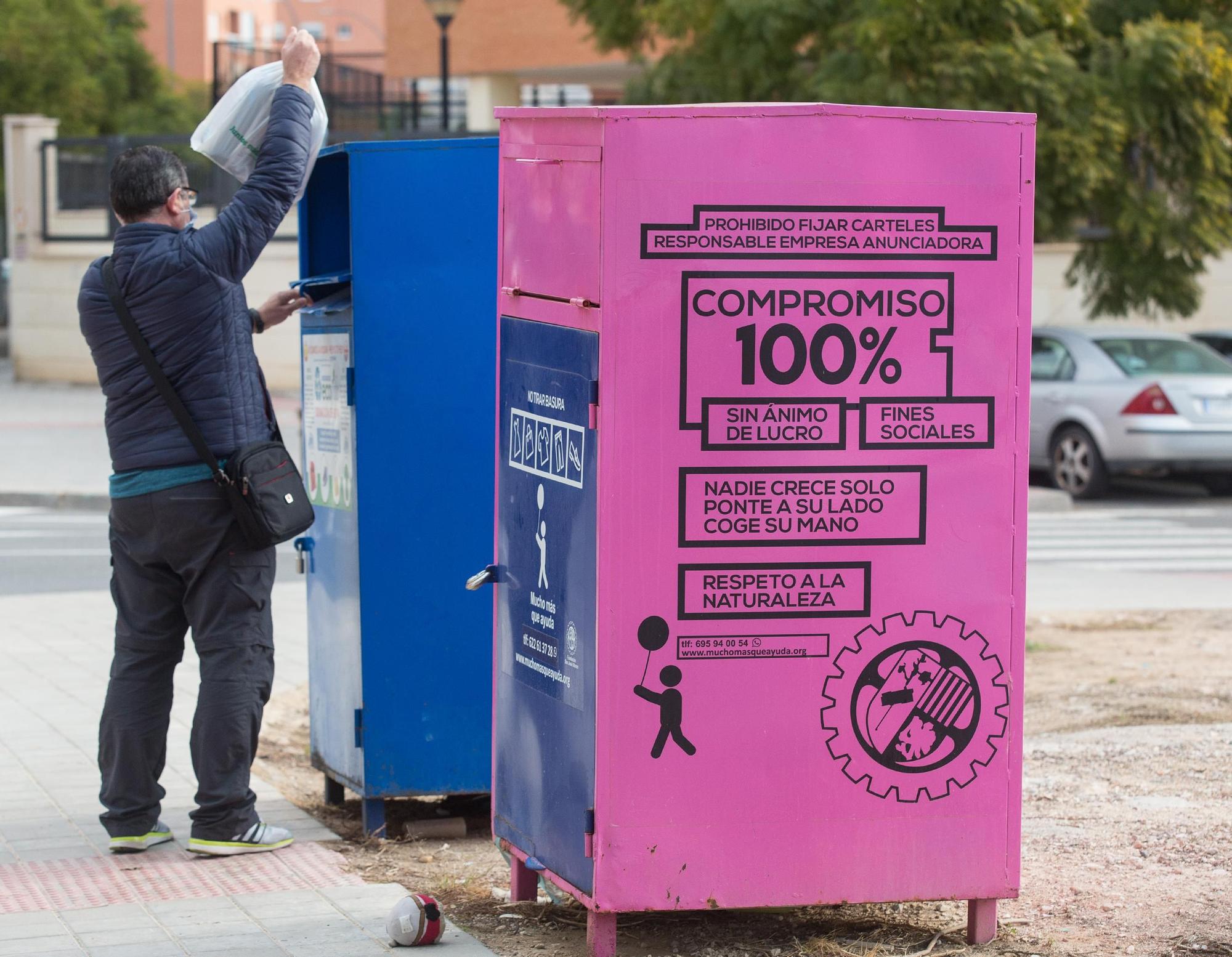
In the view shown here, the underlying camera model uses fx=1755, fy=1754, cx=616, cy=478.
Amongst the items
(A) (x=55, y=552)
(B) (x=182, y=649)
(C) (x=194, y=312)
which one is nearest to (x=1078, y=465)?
(A) (x=55, y=552)

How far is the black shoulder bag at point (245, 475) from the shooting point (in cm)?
495

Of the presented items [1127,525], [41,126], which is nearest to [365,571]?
[1127,525]

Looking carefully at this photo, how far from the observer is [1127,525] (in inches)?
607

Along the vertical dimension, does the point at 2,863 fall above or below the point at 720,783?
below

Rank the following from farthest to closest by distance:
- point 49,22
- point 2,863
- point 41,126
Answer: point 49,22 → point 41,126 → point 2,863

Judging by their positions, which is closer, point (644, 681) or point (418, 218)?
point (644, 681)

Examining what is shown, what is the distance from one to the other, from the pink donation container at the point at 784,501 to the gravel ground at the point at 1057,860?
0.28m

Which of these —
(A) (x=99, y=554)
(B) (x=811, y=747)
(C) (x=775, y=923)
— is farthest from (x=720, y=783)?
(A) (x=99, y=554)

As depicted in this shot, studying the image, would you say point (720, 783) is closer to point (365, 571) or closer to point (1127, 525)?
point (365, 571)

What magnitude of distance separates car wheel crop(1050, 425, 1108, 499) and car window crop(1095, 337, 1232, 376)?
0.77 meters

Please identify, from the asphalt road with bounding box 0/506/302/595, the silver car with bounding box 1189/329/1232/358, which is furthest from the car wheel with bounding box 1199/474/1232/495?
the asphalt road with bounding box 0/506/302/595

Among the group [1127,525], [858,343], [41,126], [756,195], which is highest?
[41,126]

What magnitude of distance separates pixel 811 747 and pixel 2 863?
2.52 m

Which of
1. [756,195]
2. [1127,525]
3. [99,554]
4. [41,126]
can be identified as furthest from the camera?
[41,126]
